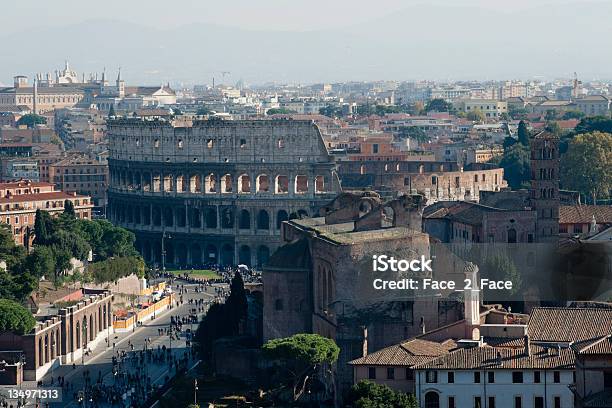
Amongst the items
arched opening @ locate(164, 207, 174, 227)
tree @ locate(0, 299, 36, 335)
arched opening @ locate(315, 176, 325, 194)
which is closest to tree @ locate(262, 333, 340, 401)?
tree @ locate(0, 299, 36, 335)

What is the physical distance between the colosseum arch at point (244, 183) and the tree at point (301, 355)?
65.8 meters

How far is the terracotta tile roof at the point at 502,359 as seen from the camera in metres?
58.0

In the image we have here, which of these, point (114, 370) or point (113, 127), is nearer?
point (114, 370)

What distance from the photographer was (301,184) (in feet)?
447

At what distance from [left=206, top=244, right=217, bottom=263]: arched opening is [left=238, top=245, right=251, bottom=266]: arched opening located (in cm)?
172

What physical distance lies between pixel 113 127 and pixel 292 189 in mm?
19606

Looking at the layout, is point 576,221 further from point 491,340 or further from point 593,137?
point 593,137

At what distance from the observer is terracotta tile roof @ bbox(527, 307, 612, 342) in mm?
61656

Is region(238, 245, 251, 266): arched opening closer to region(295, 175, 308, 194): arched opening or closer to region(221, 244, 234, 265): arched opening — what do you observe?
region(221, 244, 234, 265): arched opening

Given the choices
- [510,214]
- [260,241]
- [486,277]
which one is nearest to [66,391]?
[486,277]

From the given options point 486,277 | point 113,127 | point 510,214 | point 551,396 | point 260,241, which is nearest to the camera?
point 551,396

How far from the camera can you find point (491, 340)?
206 ft

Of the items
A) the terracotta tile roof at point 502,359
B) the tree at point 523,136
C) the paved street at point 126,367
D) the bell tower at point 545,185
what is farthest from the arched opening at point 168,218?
the terracotta tile roof at point 502,359

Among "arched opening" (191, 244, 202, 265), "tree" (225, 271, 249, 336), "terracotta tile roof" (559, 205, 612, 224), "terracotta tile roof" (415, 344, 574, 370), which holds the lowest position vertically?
"arched opening" (191, 244, 202, 265)
